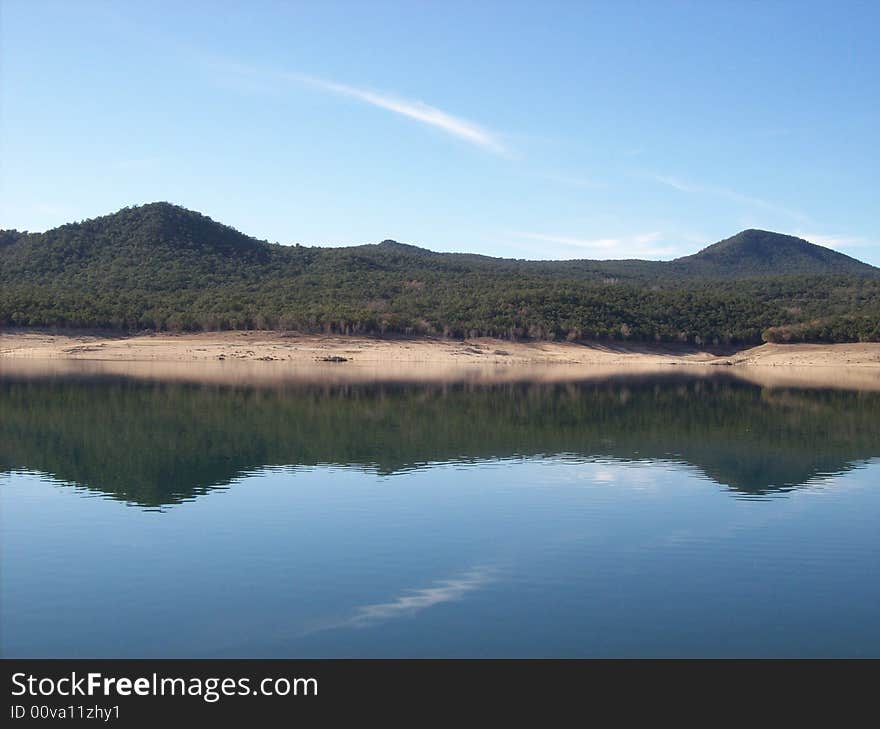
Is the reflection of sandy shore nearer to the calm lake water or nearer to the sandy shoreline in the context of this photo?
the sandy shoreline

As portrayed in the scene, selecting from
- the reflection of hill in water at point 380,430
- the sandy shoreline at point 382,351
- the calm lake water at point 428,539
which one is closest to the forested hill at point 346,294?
the sandy shoreline at point 382,351

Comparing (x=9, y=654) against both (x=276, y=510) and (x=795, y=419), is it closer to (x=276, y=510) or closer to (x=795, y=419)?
(x=276, y=510)

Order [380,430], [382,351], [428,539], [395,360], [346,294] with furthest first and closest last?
[346,294], [382,351], [395,360], [380,430], [428,539]

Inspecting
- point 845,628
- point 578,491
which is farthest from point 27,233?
point 845,628

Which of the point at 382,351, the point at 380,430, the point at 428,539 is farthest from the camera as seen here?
the point at 382,351

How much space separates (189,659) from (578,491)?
1642cm

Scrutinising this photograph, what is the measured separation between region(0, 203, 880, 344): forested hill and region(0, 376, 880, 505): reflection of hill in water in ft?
167

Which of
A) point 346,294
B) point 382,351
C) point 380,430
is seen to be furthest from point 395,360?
point 380,430

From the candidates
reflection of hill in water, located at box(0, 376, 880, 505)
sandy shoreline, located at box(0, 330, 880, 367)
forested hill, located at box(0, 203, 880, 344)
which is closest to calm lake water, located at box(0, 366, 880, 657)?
reflection of hill in water, located at box(0, 376, 880, 505)

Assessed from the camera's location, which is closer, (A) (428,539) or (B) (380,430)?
(A) (428,539)

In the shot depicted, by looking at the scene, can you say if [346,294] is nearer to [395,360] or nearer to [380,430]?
[395,360]

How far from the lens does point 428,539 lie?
2170 cm

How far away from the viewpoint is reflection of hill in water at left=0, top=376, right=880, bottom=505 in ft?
105

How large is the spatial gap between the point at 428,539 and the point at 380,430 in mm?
21306
